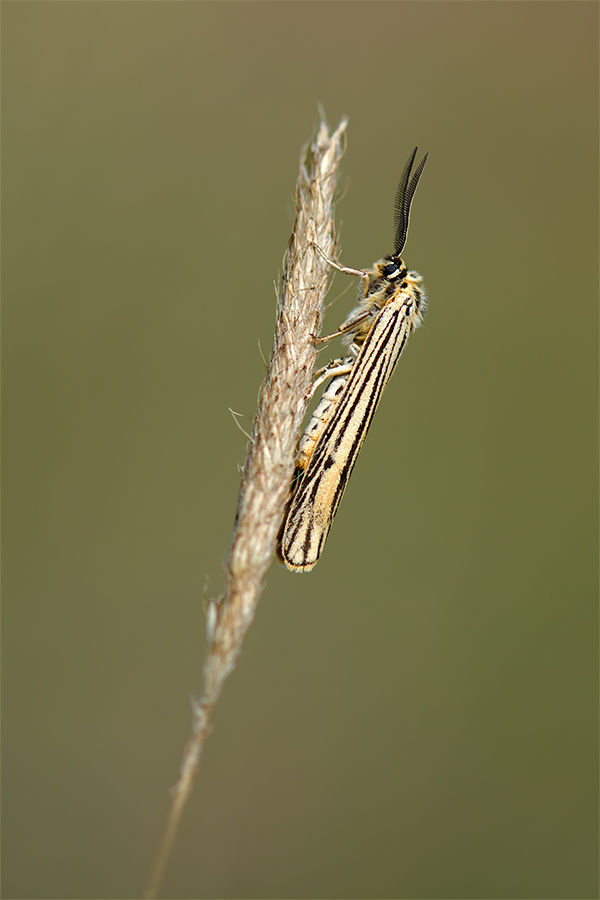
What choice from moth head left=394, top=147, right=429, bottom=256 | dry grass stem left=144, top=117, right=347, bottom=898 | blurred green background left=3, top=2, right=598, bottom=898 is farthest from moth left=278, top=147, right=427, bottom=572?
blurred green background left=3, top=2, right=598, bottom=898

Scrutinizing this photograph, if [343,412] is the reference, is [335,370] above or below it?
above

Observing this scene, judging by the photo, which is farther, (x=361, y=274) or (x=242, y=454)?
(x=242, y=454)

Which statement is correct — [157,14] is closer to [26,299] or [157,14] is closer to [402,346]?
[26,299]

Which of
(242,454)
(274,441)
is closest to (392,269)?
(274,441)

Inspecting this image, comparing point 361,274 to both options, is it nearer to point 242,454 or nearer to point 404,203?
point 404,203

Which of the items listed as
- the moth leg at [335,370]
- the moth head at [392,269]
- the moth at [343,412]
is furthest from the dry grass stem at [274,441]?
the moth head at [392,269]

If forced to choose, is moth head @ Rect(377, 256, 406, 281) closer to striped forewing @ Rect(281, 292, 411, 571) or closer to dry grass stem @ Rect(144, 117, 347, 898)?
striped forewing @ Rect(281, 292, 411, 571)
